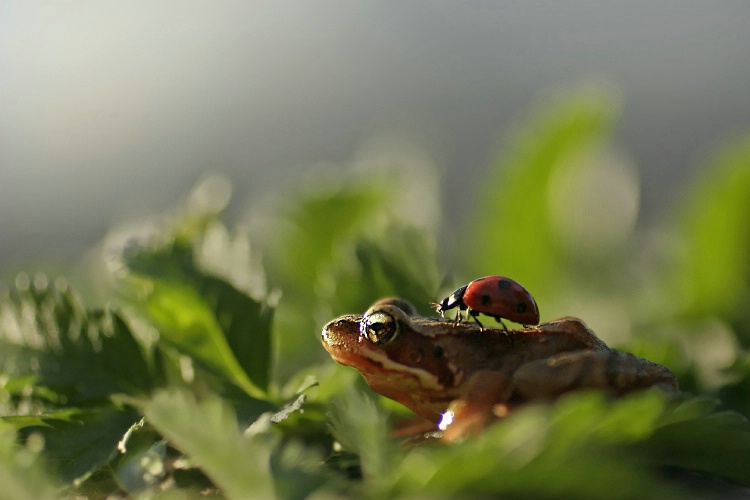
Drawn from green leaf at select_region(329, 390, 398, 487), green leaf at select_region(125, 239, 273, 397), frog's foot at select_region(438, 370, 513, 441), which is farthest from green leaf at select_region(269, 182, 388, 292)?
green leaf at select_region(329, 390, 398, 487)

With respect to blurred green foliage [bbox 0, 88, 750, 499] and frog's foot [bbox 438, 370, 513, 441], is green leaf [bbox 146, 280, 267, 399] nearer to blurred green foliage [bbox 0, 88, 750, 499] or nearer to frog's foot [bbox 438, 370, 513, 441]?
blurred green foliage [bbox 0, 88, 750, 499]

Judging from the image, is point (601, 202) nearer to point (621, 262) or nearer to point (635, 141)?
point (621, 262)

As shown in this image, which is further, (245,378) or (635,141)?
(635,141)

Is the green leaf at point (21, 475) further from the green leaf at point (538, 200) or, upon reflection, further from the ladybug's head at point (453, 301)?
the green leaf at point (538, 200)

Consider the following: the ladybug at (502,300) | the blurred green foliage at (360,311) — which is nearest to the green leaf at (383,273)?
the blurred green foliage at (360,311)

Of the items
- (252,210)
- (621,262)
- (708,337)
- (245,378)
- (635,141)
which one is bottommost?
(245,378)

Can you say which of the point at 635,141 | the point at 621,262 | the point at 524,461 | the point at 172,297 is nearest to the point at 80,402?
the point at 172,297
